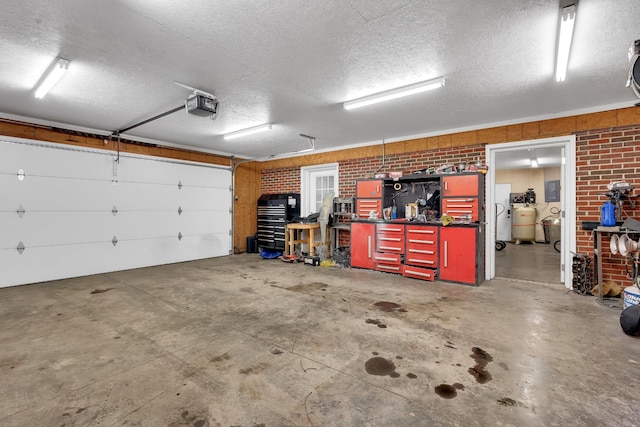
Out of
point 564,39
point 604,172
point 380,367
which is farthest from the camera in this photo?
point 604,172

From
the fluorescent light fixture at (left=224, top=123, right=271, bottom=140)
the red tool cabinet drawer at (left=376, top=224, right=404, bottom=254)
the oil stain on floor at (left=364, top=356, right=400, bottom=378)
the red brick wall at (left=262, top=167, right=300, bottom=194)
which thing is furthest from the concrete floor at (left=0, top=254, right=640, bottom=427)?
the red brick wall at (left=262, top=167, right=300, bottom=194)

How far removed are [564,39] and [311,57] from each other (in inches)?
83.4

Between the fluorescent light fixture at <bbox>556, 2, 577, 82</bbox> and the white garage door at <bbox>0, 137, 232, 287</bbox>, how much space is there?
6.66 m

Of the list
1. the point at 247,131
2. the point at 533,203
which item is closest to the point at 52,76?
the point at 247,131

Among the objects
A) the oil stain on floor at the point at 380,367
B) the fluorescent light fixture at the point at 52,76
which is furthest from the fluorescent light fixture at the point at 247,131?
the oil stain on floor at the point at 380,367

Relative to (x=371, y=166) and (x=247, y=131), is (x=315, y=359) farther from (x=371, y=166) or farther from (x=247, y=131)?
(x=371, y=166)

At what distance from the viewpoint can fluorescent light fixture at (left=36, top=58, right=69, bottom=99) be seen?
282 centimetres

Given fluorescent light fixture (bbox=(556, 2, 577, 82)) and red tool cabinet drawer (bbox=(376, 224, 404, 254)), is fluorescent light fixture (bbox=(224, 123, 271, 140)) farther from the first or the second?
fluorescent light fixture (bbox=(556, 2, 577, 82))

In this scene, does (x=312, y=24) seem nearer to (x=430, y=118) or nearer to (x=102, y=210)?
(x=430, y=118)

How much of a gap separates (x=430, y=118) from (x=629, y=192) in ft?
8.99

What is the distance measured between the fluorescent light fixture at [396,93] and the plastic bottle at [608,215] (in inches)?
107

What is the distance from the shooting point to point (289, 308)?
331 centimetres

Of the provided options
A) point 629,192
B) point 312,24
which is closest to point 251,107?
point 312,24

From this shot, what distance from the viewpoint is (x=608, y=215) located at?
3.62 metres
